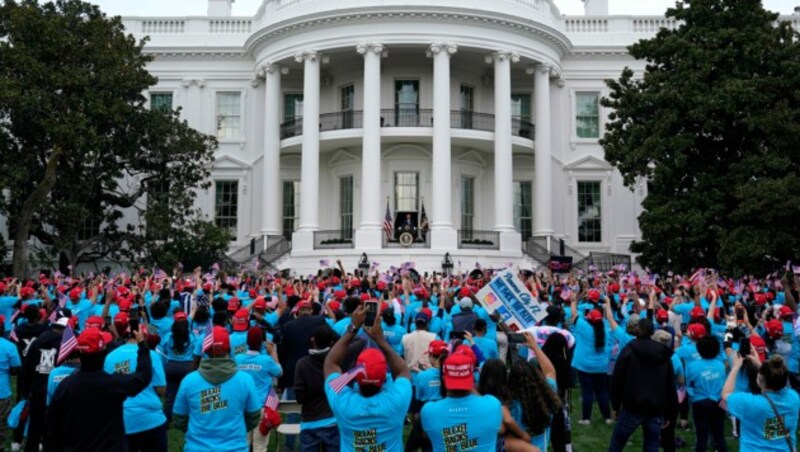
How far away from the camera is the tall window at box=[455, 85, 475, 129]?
31797 millimetres

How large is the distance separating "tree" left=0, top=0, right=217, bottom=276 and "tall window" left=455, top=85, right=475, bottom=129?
33.9ft

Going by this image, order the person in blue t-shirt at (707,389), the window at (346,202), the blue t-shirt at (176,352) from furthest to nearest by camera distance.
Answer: the window at (346,202) < the blue t-shirt at (176,352) < the person in blue t-shirt at (707,389)

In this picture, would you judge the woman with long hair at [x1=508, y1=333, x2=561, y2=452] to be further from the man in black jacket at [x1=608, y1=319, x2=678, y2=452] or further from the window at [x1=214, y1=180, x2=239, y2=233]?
the window at [x1=214, y1=180, x2=239, y2=233]

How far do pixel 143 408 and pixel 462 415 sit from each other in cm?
298

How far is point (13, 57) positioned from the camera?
23109 millimetres

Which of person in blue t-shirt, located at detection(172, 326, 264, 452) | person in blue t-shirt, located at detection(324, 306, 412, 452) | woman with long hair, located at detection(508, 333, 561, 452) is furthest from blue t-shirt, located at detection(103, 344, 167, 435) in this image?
woman with long hair, located at detection(508, 333, 561, 452)

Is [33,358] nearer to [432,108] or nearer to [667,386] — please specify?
[667,386]

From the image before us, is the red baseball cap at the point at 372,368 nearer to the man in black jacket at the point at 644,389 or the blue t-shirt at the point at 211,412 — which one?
the blue t-shirt at the point at 211,412

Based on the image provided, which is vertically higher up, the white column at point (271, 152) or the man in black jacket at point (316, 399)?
the white column at point (271, 152)

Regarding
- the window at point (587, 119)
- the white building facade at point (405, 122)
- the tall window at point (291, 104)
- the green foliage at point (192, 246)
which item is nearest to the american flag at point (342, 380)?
the white building facade at point (405, 122)

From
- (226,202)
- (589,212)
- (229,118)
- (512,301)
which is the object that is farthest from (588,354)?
(229,118)

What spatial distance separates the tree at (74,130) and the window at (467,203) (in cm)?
1048

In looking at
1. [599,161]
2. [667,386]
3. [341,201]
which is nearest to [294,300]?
[667,386]

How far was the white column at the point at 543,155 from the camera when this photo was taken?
3069cm
